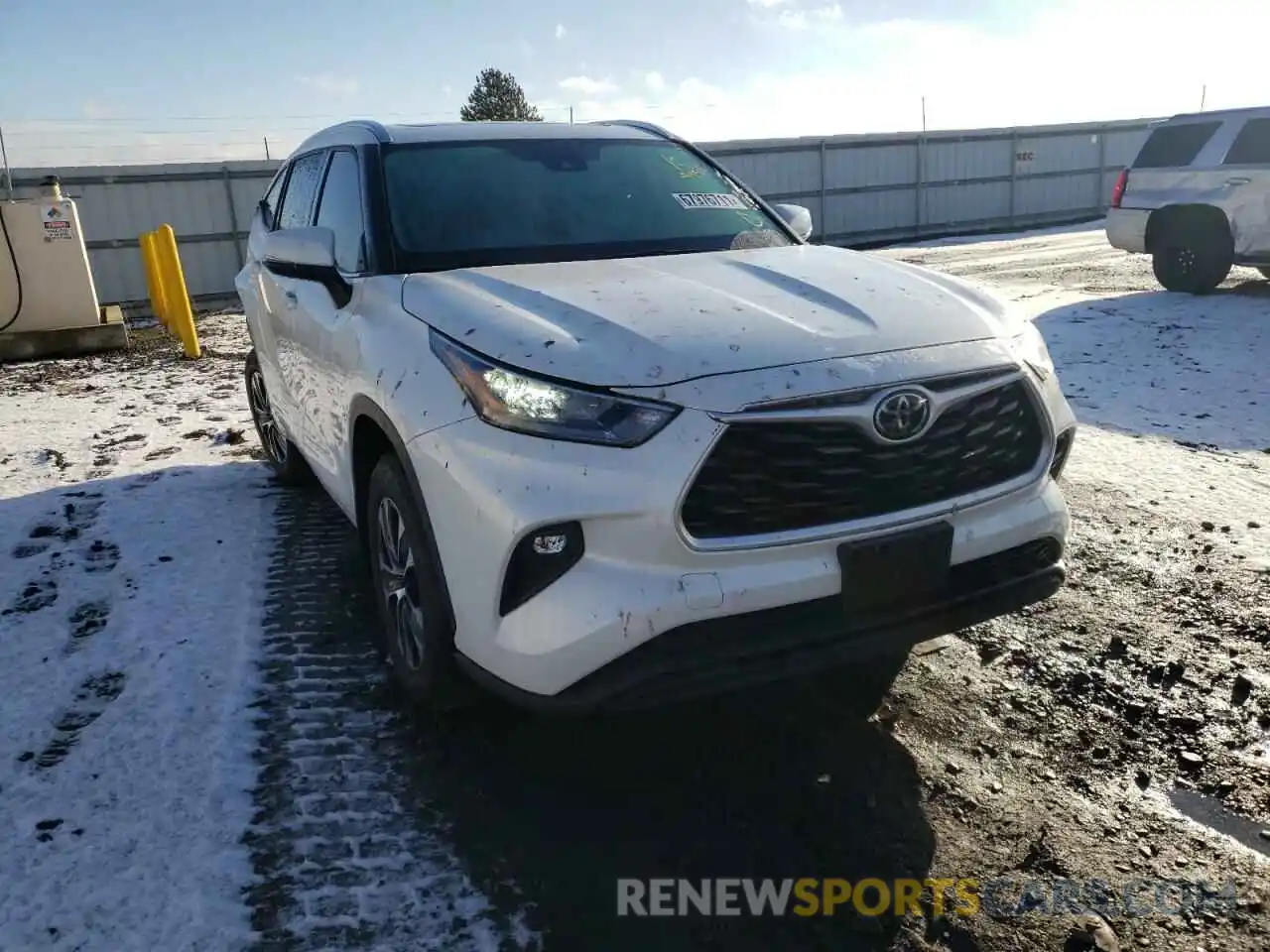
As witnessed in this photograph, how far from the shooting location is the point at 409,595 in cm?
292

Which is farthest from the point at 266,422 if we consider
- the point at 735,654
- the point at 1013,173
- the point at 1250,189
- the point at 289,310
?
the point at 1013,173

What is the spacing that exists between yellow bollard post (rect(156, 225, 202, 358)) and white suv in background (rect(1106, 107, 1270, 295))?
10.1 m

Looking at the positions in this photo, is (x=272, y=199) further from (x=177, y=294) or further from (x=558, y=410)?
(x=177, y=294)

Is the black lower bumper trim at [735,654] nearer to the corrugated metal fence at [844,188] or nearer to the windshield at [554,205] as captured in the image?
the windshield at [554,205]

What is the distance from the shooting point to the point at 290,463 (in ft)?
17.0

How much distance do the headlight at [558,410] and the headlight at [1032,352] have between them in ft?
3.48

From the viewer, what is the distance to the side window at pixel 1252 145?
9.83 meters

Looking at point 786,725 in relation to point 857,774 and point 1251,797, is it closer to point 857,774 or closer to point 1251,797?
point 857,774

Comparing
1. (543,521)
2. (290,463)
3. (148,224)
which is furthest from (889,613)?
(148,224)

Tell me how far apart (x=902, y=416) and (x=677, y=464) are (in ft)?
1.94

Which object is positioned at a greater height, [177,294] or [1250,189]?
[1250,189]

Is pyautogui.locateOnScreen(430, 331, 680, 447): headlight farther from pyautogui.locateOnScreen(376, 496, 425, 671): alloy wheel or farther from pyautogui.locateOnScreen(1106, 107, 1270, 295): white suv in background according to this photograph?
pyautogui.locateOnScreen(1106, 107, 1270, 295): white suv in background

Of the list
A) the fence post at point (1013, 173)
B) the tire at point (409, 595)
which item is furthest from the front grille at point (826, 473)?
the fence post at point (1013, 173)

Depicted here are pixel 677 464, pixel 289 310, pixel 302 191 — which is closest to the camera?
pixel 677 464
